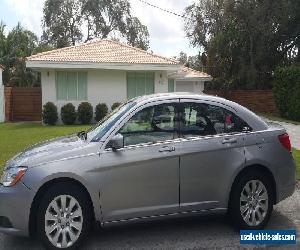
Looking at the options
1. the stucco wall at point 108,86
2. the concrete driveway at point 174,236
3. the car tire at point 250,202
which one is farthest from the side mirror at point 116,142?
the stucco wall at point 108,86

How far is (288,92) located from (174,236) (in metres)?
21.7

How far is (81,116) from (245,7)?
14053mm

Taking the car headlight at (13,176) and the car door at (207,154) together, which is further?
the car door at (207,154)

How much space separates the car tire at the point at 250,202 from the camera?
5508mm

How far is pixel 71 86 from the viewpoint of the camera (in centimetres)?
2309

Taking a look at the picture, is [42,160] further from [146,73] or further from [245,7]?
[245,7]

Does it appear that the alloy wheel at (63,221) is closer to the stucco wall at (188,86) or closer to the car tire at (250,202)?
the car tire at (250,202)

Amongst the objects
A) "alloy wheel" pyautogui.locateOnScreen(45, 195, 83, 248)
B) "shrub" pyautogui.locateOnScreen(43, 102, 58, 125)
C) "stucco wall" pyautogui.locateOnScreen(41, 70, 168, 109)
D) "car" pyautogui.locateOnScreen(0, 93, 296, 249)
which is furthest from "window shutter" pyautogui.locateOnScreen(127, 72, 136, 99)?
"alloy wheel" pyautogui.locateOnScreen(45, 195, 83, 248)

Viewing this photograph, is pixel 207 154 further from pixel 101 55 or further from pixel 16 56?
pixel 16 56

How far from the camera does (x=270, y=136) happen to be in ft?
18.9

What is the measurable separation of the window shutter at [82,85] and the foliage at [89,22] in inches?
979

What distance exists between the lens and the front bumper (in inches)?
188

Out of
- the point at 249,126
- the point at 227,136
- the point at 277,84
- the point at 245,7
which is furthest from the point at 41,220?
the point at 245,7

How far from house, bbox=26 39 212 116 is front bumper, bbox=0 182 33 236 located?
17922mm
